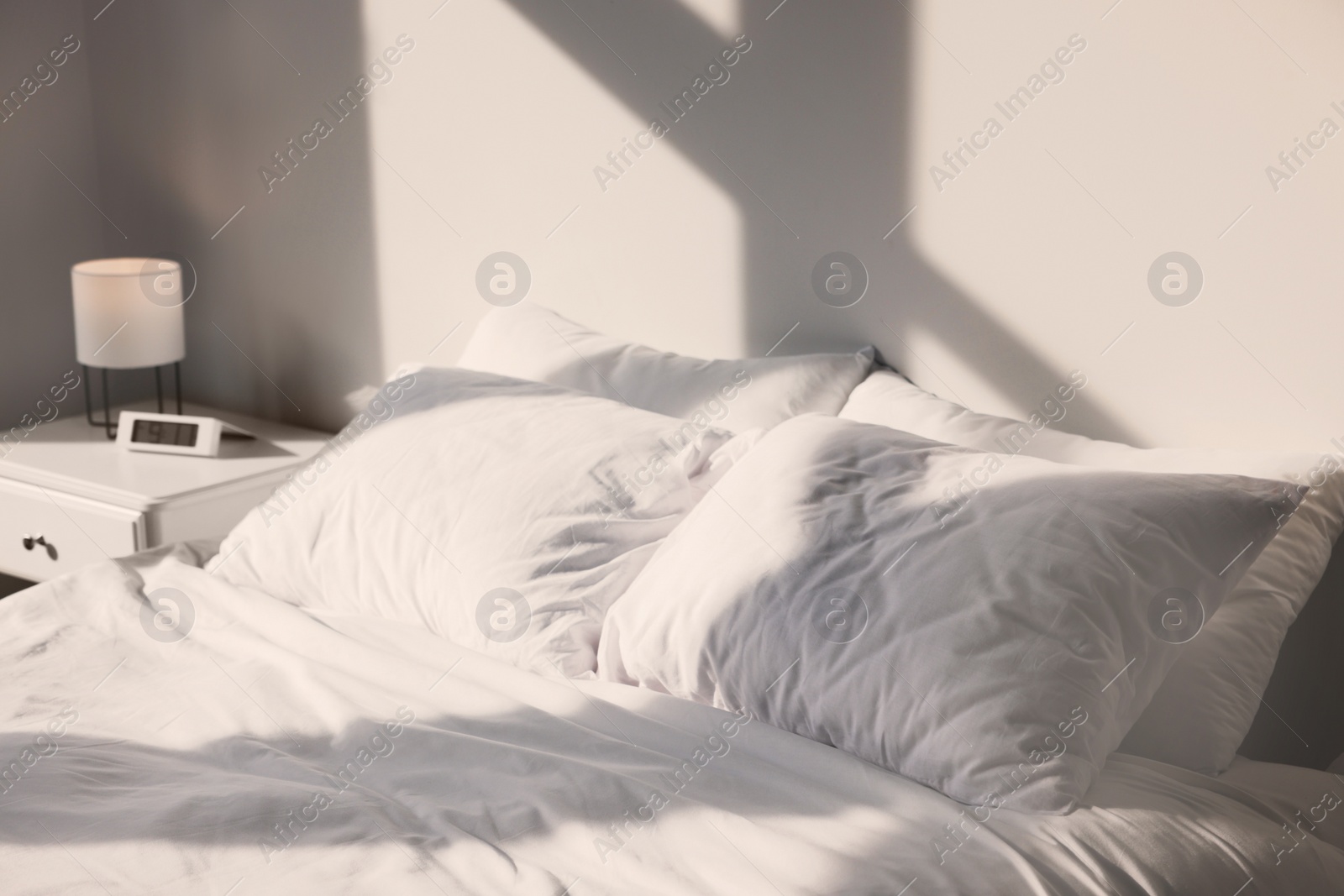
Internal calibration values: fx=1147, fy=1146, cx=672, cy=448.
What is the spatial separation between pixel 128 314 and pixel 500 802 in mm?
1788

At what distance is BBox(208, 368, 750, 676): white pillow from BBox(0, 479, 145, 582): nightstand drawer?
1.62 ft

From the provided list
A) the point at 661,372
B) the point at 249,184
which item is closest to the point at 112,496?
the point at 249,184

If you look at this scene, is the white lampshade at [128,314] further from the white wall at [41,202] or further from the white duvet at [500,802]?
the white duvet at [500,802]

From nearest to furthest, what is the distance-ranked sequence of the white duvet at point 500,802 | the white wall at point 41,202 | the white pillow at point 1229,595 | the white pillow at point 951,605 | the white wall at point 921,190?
the white duvet at point 500,802 < the white pillow at point 951,605 < the white pillow at point 1229,595 < the white wall at point 921,190 < the white wall at point 41,202

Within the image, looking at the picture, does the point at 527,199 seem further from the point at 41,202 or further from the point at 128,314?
the point at 41,202

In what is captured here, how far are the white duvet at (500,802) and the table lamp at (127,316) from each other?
45.0 inches

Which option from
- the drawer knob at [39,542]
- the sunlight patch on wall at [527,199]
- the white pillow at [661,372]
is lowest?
the drawer knob at [39,542]

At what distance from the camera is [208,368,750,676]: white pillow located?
1550 millimetres

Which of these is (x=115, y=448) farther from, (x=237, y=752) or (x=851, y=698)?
(x=851, y=698)

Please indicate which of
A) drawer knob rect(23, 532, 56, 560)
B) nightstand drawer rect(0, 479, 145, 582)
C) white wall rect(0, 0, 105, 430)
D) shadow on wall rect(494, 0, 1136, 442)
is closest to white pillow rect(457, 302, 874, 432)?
shadow on wall rect(494, 0, 1136, 442)

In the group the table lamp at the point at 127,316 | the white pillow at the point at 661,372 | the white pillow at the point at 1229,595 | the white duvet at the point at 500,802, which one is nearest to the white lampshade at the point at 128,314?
the table lamp at the point at 127,316

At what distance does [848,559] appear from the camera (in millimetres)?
1331

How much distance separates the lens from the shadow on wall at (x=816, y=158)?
179cm

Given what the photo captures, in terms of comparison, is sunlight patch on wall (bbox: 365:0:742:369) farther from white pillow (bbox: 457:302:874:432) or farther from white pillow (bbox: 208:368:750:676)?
white pillow (bbox: 208:368:750:676)
